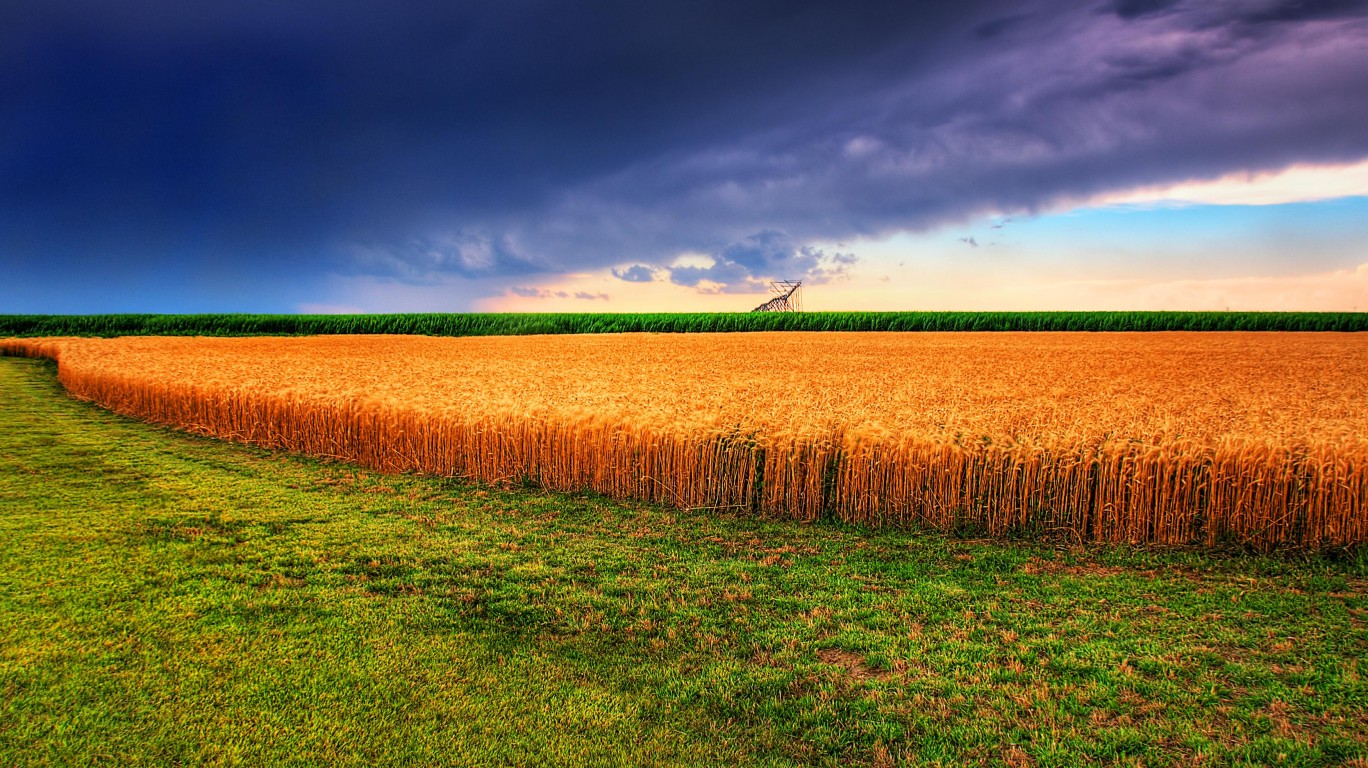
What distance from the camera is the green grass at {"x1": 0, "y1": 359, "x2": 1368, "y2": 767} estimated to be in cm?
363

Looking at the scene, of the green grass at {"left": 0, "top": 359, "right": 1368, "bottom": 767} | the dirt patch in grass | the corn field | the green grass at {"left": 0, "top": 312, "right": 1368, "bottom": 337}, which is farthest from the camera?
the green grass at {"left": 0, "top": 312, "right": 1368, "bottom": 337}

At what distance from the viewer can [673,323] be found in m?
56.4

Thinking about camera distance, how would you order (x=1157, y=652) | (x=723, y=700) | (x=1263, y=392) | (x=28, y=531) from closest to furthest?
(x=723, y=700)
(x=1157, y=652)
(x=28, y=531)
(x=1263, y=392)

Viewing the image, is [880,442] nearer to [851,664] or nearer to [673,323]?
[851,664]

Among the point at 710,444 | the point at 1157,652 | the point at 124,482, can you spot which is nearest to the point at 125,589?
the point at 124,482

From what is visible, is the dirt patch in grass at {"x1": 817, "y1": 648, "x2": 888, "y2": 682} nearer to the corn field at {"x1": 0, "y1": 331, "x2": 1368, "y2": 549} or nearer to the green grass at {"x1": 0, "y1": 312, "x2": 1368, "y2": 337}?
the corn field at {"x1": 0, "y1": 331, "x2": 1368, "y2": 549}

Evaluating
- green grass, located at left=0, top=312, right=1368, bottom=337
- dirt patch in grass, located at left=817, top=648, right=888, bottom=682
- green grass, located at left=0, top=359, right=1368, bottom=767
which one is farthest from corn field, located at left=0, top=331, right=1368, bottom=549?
green grass, located at left=0, top=312, right=1368, bottom=337

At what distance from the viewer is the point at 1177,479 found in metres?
6.35

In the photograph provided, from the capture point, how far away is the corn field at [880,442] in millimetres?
6328

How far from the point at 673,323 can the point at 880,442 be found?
4979 centimetres

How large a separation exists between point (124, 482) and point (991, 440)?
33.9 ft

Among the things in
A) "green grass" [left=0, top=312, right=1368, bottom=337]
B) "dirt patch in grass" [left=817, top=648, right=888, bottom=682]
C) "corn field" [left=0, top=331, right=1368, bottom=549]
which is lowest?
"dirt patch in grass" [left=817, top=648, right=888, bottom=682]

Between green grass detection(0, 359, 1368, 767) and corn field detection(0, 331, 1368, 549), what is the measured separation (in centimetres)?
36

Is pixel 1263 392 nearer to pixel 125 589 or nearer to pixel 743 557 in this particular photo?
pixel 743 557
